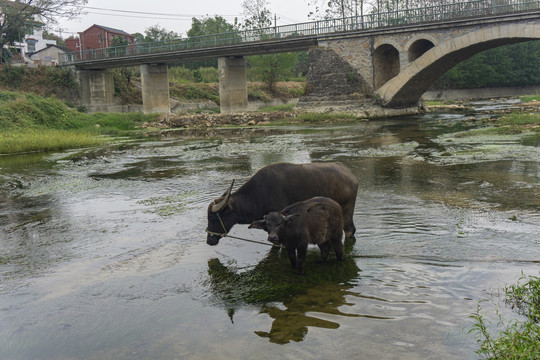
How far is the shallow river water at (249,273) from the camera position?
A: 4.70m

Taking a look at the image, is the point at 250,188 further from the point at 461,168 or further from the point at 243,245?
the point at 461,168

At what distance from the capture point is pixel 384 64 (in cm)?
3625

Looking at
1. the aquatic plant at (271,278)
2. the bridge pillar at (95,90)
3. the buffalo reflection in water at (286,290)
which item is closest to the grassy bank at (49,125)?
the bridge pillar at (95,90)

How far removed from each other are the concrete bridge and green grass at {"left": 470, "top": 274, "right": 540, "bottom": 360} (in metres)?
26.6

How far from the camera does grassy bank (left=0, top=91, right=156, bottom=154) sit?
74.4 feet

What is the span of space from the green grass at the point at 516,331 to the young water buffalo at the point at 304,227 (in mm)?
1960

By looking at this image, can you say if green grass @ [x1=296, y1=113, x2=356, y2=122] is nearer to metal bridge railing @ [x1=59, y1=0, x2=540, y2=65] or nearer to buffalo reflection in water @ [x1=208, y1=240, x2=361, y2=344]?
metal bridge railing @ [x1=59, y1=0, x2=540, y2=65]

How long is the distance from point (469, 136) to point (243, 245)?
1512 centimetres

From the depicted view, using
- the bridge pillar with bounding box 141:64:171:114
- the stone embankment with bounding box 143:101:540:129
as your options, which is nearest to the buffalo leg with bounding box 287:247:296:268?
the stone embankment with bounding box 143:101:540:129

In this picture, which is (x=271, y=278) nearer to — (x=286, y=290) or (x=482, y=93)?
(x=286, y=290)

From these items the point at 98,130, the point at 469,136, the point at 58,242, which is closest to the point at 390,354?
the point at 58,242

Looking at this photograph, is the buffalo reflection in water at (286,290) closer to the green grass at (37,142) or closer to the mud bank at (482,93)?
the green grass at (37,142)

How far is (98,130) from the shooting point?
32.2 meters

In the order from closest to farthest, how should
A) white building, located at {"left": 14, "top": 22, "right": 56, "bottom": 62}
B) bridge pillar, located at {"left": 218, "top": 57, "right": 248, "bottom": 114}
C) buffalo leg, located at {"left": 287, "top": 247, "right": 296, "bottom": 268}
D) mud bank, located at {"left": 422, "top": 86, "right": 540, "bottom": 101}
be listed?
buffalo leg, located at {"left": 287, "top": 247, "right": 296, "bottom": 268} → bridge pillar, located at {"left": 218, "top": 57, "right": 248, "bottom": 114} → mud bank, located at {"left": 422, "top": 86, "right": 540, "bottom": 101} → white building, located at {"left": 14, "top": 22, "right": 56, "bottom": 62}
